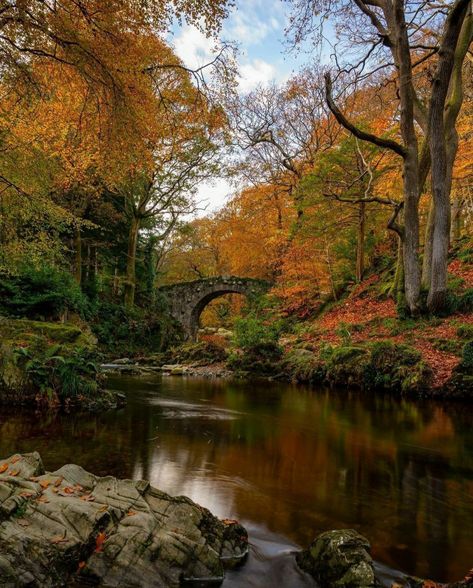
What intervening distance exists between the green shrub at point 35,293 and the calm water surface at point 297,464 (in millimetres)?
7471

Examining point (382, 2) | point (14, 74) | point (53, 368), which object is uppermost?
point (382, 2)

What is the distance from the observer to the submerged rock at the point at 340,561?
245 centimetres

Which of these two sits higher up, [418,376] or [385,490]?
[418,376]

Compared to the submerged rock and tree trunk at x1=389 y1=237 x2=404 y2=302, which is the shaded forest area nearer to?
tree trunk at x1=389 y1=237 x2=404 y2=302

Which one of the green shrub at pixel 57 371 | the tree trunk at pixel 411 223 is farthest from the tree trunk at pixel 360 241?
the green shrub at pixel 57 371

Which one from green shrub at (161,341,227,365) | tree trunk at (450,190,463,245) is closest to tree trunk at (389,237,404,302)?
tree trunk at (450,190,463,245)

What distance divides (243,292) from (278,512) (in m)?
23.1

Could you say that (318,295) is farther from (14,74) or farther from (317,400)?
(14,74)

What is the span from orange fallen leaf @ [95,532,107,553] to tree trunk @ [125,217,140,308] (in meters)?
21.4

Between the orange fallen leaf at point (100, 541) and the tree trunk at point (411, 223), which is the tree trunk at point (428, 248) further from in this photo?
the orange fallen leaf at point (100, 541)

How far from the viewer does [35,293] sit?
14750 millimetres

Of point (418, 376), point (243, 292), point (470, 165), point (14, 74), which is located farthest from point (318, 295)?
point (14, 74)

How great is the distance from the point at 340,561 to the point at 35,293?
14478mm

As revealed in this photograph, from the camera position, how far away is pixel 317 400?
32.8 feet
